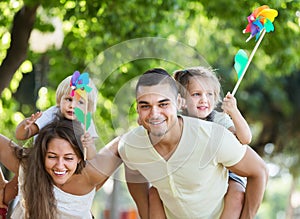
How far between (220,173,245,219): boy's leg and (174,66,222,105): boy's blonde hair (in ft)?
1.77

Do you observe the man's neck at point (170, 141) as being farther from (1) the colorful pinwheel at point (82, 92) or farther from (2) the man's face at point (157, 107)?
(1) the colorful pinwheel at point (82, 92)

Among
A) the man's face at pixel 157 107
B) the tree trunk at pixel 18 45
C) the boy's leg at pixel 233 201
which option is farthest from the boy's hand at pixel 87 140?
the tree trunk at pixel 18 45

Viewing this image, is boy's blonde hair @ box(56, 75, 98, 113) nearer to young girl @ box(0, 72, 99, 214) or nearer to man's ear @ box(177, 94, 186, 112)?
young girl @ box(0, 72, 99, 214)

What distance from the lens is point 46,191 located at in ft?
15.5

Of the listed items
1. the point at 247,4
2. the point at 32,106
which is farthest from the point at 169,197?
the point at 32,106

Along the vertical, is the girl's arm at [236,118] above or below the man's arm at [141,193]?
above

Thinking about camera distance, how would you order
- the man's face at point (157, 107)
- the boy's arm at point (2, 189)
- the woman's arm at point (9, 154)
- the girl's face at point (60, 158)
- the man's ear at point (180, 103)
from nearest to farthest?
the man's face at point (157, 107) → the man's ear at point (180, 103) → the girl's face at point (60, 158) → the woman's arm at point (9, 154) → the boy's arm at point (2, 189)

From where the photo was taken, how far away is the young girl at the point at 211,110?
4.39 meters

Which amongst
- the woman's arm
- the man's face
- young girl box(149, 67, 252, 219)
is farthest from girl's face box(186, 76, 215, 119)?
the woman's arm

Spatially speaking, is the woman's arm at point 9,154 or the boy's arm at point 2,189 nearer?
the woman's arm at point 9,154

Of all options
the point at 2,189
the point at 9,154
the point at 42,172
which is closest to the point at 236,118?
the point at 42,172

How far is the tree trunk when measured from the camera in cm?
782

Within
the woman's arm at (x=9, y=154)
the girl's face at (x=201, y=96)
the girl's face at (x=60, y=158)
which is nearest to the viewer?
the girl's face at (x=201, y=96)

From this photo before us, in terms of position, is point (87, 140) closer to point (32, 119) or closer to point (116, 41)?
point (32, 119)
